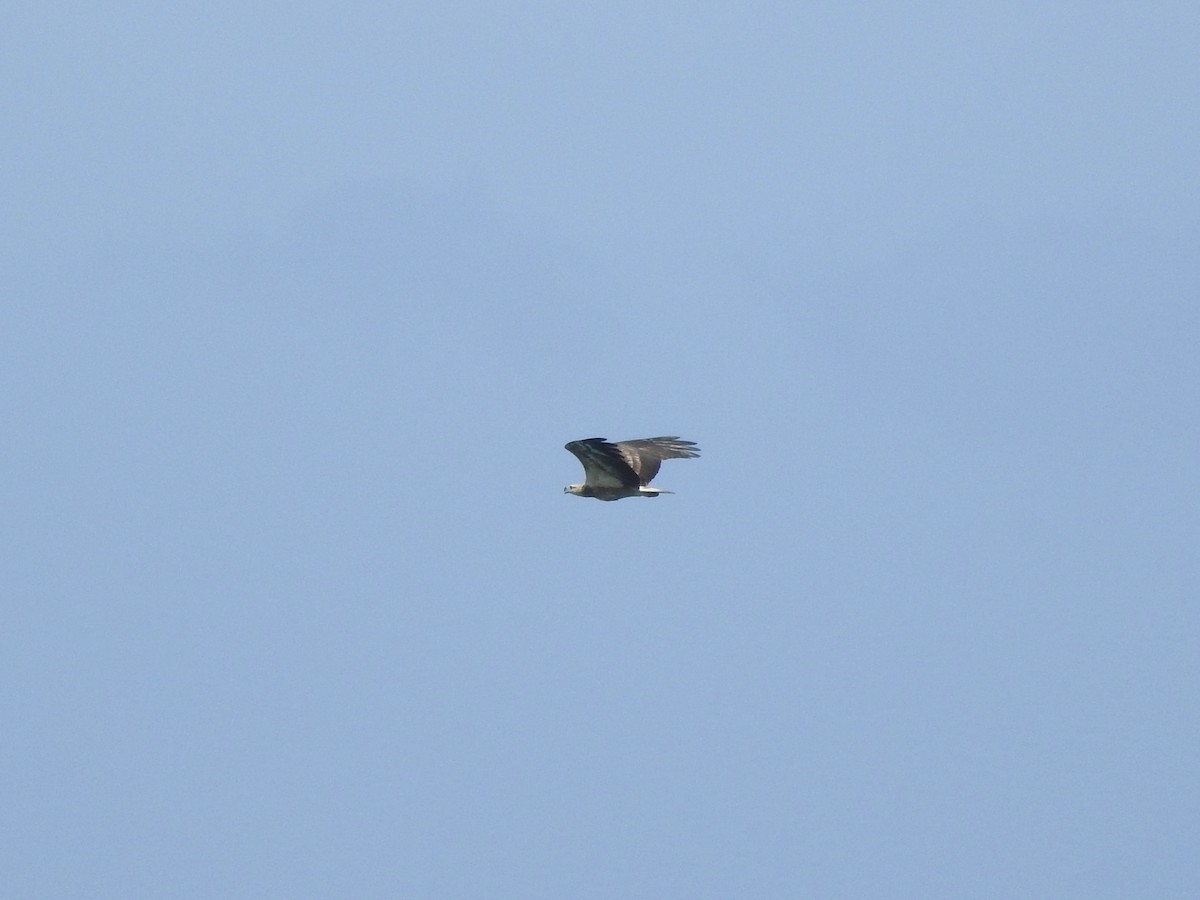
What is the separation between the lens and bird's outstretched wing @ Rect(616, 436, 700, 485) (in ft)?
179

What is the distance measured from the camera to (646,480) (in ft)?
178

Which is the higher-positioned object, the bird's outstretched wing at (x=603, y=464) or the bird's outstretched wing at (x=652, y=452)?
the bird's outstretched wing at (x=652, y=452)

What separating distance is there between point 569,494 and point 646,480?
2197 millimetres

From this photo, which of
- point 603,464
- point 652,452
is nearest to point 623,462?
Result: point 603,464

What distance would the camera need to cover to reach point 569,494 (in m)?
55.0

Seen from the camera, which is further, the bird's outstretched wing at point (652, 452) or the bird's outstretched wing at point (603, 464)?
the bird's outstretched wing at point (652, 452)

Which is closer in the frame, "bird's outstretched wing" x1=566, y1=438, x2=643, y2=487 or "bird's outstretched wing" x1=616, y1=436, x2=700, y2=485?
"bird's outstretched wing" x1=566, y1=438, x2=643, y2=487

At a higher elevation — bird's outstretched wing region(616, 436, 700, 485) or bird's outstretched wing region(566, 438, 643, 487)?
bird's outstretched wing region(616, 436, 700, 485)

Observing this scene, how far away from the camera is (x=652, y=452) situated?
182ft

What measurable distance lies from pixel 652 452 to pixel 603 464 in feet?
13.2

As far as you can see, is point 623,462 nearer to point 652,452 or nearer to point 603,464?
point 603,464

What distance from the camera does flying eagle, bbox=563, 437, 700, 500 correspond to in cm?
5078

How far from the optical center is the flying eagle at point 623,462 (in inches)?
1999

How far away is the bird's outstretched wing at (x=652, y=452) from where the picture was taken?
5466 centimetres
